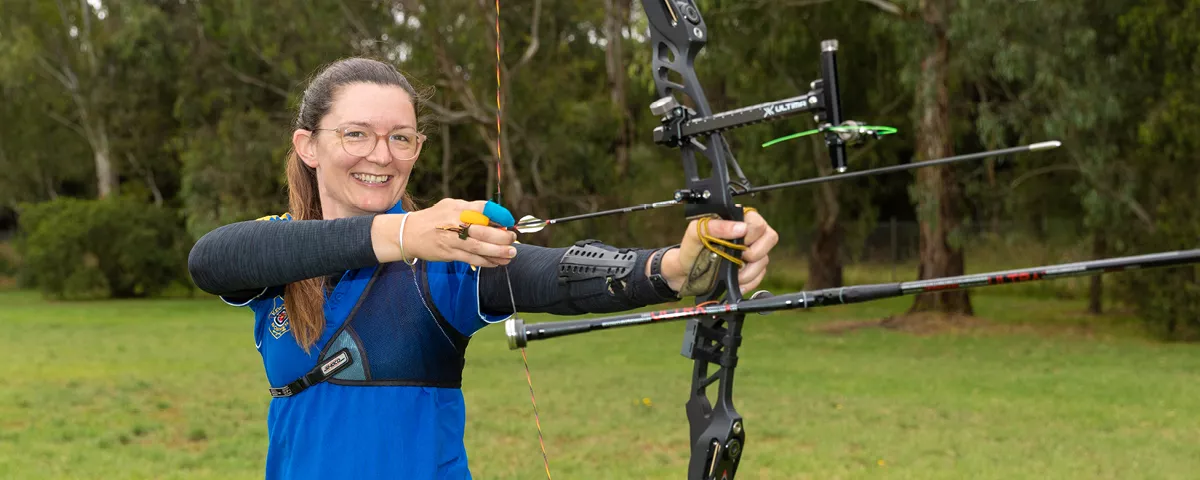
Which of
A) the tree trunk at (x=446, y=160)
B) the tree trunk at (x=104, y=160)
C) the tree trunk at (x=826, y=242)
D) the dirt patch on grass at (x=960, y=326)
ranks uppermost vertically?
the tree trunk at (x=104, y=160)

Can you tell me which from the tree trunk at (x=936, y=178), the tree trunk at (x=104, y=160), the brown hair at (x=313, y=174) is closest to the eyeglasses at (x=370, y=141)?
the brown hair at (x=313, y=174)

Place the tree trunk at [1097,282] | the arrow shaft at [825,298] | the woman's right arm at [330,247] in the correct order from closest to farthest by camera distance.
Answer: the arrow shaft at [825,298] < the woman's right arm at [330,247] < the tree trunk at [1097,282]

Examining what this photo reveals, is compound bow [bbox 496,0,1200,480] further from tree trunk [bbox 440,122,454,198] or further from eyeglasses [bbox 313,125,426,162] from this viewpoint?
tree trunk [bbox 440,122,454,198]

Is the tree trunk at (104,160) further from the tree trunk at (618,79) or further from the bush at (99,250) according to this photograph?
the tree trunk at (618,79)

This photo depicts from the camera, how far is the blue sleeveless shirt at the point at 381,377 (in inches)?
106

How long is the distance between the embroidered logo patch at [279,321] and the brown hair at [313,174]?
33 mm

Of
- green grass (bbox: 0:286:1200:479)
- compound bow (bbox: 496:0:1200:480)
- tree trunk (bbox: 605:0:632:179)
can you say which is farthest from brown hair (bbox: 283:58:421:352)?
tree trunk (bbox: 605:0:632:179)

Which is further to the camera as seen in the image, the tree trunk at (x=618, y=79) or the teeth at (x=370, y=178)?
the tree trunk at (x=618, y=79)

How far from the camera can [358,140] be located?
2865 millimetres

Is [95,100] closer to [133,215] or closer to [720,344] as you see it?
[133,215]

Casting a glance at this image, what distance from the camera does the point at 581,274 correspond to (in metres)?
2.77

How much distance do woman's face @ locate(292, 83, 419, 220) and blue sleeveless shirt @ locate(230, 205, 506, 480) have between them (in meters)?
0.20

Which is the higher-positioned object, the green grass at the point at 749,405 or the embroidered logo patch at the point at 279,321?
the embroidered logo patch at the point at 279,321

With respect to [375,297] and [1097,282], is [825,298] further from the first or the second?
[1097,282]
